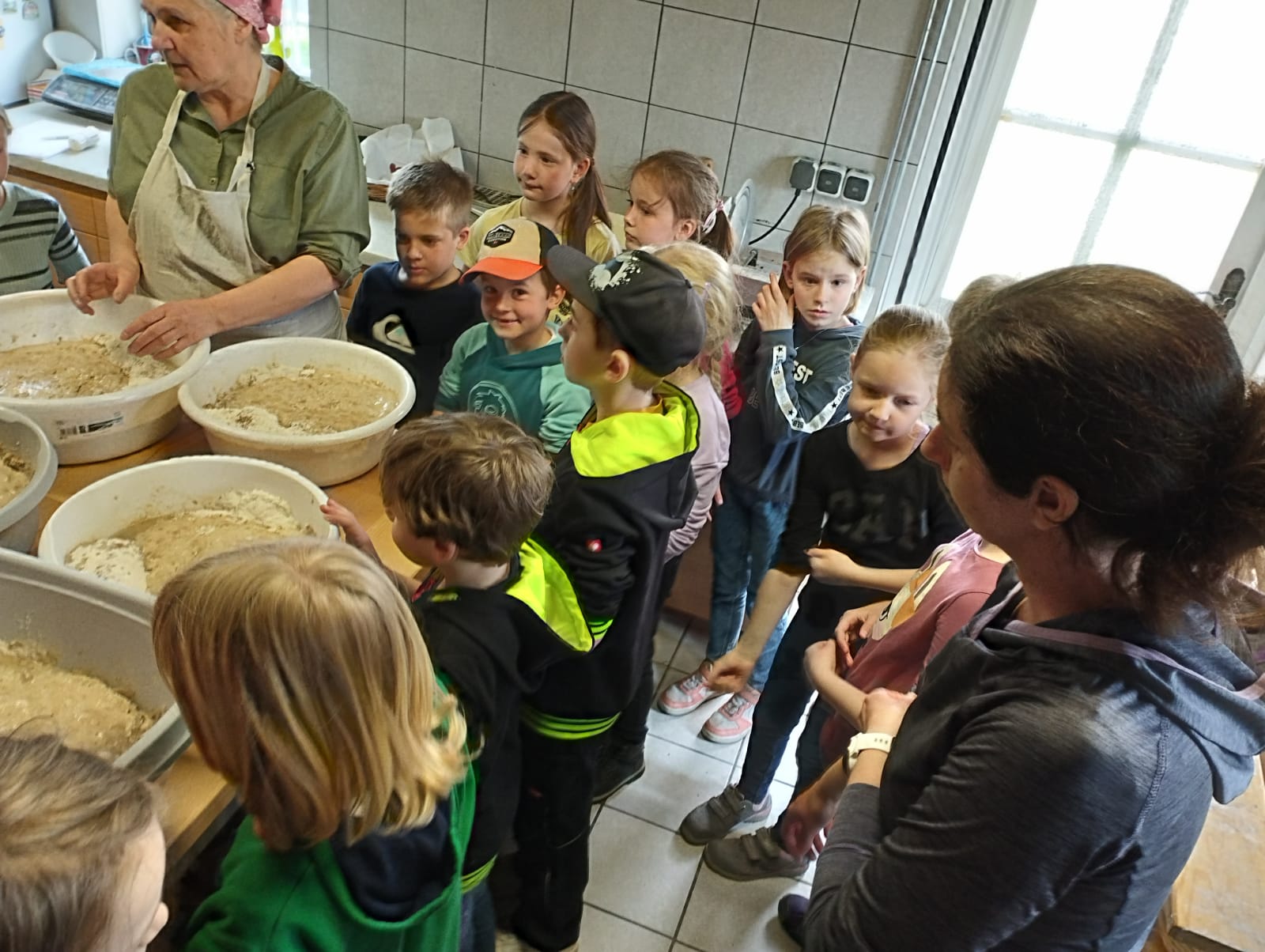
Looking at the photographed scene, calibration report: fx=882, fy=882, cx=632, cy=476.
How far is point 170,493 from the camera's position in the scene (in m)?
1.24

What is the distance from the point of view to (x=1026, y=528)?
2.29ft

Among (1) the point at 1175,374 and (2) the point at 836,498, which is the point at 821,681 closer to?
(2) the point at 836,498

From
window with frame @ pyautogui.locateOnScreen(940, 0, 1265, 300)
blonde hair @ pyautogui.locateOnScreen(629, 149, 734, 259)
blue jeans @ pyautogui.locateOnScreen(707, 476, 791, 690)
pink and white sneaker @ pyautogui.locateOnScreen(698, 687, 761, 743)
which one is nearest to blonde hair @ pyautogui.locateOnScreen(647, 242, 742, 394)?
blonde hair @ pyautogui.locateOnScreen(629, 149, 734, 259)

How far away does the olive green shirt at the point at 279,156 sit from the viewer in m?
1.52

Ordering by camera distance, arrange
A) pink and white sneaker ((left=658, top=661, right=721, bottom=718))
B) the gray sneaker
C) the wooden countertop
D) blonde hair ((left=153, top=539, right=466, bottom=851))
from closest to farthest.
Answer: blonde hair ((left=153, top=539, right=466, bottom=851)) → the wooden countertop → the gray sneaker → pink and white sneaker ((left=658, top=661, right=721, bottom=718))

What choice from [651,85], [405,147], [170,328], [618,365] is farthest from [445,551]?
[405,147]

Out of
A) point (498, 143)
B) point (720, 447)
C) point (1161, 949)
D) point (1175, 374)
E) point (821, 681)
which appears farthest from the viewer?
point (498, 143)

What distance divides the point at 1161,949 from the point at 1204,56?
6.99 ft

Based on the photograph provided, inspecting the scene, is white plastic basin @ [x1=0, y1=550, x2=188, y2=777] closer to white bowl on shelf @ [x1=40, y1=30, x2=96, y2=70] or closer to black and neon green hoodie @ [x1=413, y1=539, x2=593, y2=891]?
black and neon green hoodie @ [x1=413, y1=539, x2=593, y2=891]

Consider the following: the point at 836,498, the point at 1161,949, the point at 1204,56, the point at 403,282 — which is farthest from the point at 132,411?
the point at 1204,56

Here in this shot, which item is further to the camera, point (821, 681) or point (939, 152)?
point (939, 152)

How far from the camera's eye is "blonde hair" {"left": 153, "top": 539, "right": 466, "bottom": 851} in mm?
717

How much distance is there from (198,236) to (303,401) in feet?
1.28

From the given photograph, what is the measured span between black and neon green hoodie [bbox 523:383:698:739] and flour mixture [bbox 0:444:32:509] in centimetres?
69
